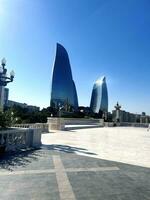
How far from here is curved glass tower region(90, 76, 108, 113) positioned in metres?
114

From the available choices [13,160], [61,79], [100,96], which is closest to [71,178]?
[13,160]

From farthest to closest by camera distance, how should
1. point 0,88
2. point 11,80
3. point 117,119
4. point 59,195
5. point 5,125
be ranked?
point 117,119 < point 0,88 < point 11,80 < point 5,125 < point 59,195

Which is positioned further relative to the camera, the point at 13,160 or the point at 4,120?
the point at 4,120

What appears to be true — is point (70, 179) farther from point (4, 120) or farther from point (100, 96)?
point (100, 96)

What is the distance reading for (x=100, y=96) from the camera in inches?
4478

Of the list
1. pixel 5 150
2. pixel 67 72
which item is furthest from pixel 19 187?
pixel 67 72

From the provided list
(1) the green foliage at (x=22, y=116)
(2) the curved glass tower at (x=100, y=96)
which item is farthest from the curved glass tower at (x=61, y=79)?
(1) the green foliage at (x=22, y=116)

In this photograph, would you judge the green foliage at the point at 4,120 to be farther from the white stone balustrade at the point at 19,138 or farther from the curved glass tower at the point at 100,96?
the curved glass tower at the point at 100,96

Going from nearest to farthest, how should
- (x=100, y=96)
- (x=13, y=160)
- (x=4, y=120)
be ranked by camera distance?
1. (x=13, y=160)
2. (x=4, y=120)
3. (x=100, y=96)

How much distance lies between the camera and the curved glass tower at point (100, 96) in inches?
4500

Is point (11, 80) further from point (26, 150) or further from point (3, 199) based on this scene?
point (3, 199)

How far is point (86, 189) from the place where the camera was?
426 centimetres

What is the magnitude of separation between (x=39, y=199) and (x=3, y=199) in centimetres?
59

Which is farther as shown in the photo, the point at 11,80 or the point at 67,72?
the point at 67,72
